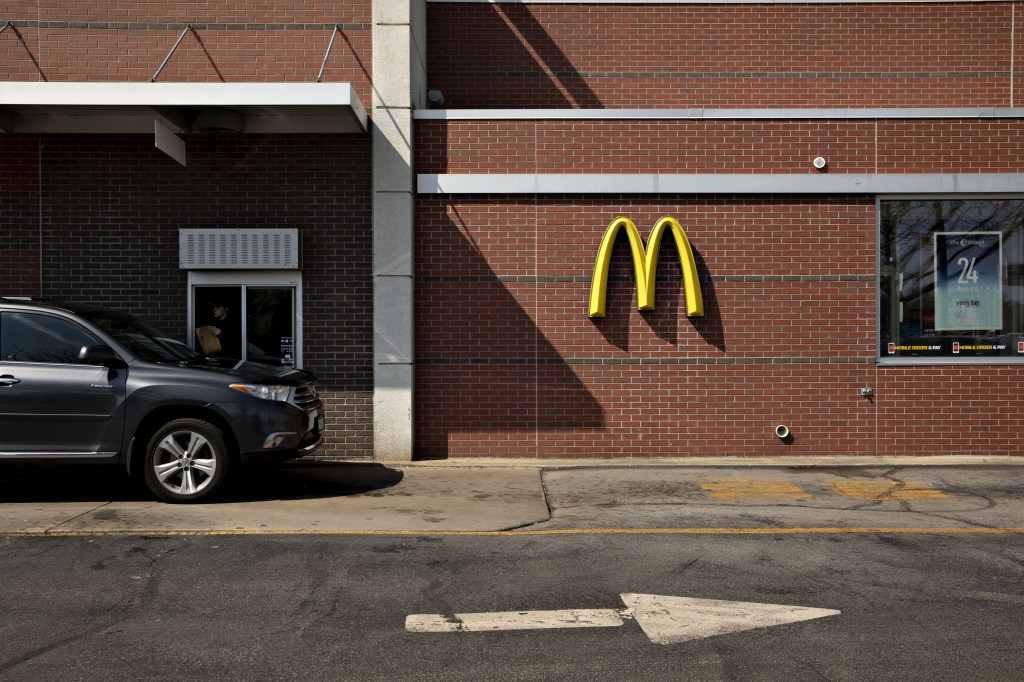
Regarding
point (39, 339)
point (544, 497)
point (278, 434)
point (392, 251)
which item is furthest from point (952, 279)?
point (39, 339)

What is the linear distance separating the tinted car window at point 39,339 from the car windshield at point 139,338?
0.21 m

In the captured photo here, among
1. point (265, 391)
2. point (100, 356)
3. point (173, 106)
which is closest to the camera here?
point (100, 356)

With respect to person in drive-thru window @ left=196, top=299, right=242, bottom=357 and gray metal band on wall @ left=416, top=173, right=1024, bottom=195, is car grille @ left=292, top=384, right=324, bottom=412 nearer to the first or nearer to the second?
person in drive-thru window @ left=196, top=299, right=242, bottom=357

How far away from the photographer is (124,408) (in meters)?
8.45

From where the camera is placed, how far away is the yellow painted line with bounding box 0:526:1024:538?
7195 mm

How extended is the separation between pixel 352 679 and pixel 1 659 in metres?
1.76

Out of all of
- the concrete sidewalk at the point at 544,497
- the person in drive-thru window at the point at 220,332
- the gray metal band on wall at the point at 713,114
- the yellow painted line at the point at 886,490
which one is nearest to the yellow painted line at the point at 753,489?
the concrete sidewalk at the point at 544,497

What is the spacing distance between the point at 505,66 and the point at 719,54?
2.98 m

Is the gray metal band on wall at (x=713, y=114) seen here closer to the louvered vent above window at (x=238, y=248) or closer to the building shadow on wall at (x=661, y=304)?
the building shadow on wall at (x=661, y=304)

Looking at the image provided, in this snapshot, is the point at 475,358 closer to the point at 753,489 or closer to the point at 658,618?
the point at 753,489

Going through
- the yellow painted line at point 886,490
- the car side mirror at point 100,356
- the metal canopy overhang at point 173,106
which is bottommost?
the yellow painted line at point 886,490

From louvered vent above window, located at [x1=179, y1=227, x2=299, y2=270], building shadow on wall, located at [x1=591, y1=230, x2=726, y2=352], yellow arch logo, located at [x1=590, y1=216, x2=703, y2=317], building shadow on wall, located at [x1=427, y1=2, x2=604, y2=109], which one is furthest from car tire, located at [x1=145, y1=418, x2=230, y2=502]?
building shadow on wall, located at [x1=427, y1=2, x2=604, y2=109]

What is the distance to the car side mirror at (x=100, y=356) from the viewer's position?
27.2 ft

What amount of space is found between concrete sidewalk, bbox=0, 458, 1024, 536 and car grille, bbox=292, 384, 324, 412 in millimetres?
842
